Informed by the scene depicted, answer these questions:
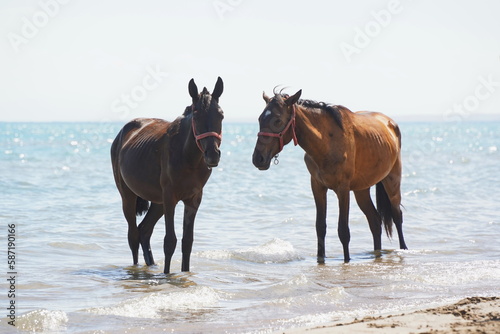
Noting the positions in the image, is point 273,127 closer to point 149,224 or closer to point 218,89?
point 218,89

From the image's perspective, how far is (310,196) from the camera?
1662 centimetres

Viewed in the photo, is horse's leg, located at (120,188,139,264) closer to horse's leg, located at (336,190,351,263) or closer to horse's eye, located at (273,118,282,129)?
horse's eye, located at (273,118,282,129)

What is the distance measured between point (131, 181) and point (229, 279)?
4.77ft

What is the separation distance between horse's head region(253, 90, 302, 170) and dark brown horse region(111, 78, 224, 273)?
701 millimetres

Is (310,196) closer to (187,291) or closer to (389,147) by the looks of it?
(389,147)

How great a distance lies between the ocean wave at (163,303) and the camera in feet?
19.4

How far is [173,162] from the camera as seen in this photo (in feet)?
23.8

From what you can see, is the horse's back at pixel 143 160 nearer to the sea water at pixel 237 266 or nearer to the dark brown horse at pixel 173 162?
the dark brown horse at pixel 173 162

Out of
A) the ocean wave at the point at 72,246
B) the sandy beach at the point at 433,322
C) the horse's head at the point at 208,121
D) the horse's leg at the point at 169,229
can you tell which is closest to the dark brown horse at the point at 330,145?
the horse's head at the point at 208,121

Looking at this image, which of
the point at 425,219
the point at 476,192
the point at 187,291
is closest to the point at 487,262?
the point at 187,291

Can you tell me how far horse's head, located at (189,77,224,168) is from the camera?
22.2ft

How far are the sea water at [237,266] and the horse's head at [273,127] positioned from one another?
4.22 ft

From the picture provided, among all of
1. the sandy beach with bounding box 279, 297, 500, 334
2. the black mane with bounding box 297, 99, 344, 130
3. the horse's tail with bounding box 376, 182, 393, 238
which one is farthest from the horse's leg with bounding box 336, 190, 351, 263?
the sandy beach with bounding box 279, 297, 500, 334

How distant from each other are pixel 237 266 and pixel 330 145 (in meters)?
1.74
